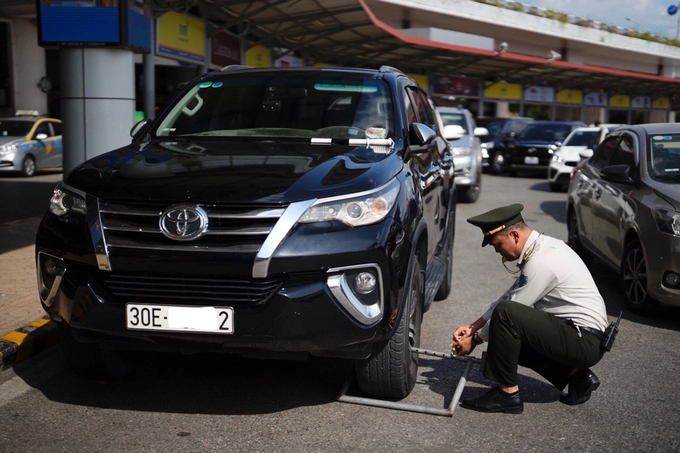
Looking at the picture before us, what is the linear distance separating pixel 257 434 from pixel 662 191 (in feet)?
14.4

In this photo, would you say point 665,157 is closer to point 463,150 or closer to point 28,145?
point 463,150

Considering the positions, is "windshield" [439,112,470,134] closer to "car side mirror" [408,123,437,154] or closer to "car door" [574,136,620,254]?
"car door" [574,136,620,254]

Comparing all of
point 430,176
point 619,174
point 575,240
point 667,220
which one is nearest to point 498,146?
point 575,240

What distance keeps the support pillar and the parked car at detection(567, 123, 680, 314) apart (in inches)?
217

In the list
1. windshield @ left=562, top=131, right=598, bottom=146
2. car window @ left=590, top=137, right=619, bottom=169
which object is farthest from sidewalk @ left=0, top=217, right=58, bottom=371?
windshield @ left=562, top=131, right=598, bottom=146

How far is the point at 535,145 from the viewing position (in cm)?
2319

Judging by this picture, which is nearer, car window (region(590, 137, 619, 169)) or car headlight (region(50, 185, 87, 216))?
car headlight (region(50, 185, 87, 216))

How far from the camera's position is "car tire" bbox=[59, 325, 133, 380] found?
463 cm

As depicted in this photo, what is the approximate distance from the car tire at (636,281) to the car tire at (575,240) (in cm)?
197

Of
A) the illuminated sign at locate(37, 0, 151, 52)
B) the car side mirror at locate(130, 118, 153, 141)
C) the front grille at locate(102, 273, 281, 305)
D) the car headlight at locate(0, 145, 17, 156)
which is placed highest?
the illuminated sign at locate(37, 0, 151, 52)

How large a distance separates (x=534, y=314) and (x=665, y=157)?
3824 mm

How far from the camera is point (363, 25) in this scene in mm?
23234

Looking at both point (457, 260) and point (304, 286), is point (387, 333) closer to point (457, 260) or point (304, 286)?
point (304, 286)

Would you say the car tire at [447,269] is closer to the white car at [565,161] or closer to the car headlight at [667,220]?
the car headlight at [667,220]
